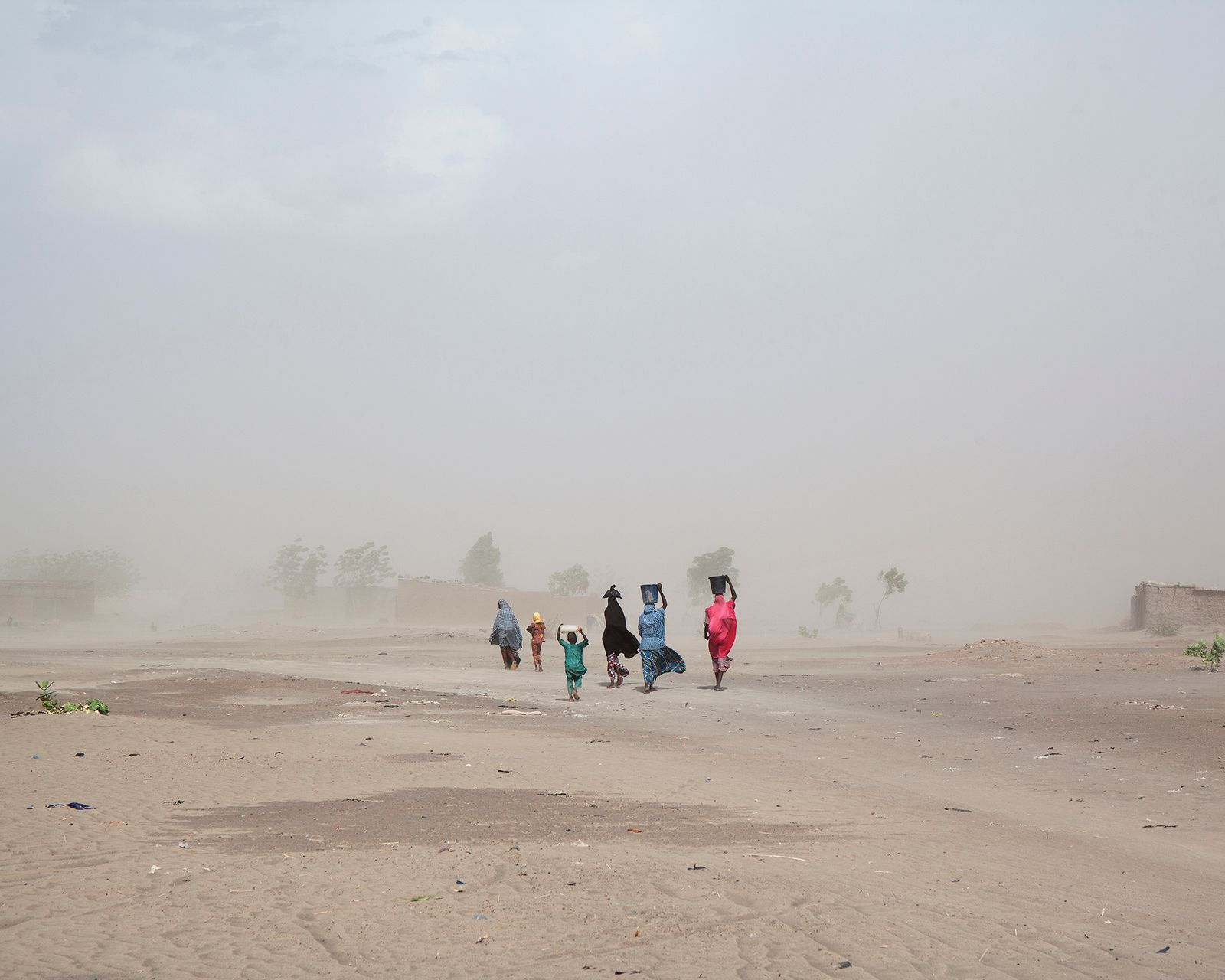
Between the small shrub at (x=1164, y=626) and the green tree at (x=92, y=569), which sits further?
the green tree at (x=92, y=569)

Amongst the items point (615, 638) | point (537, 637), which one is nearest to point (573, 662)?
point (615, 638)

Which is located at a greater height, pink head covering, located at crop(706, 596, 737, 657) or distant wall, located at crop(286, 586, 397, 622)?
pink head covering, located at crop(706, 596, 737, 657)

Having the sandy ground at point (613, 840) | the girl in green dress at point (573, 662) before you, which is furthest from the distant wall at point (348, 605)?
the sandy ground at point (613, 840)

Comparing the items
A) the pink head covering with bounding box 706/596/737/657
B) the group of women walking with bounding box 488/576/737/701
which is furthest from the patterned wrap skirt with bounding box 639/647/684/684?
the pink head covering with bounding box 706/596/737/657

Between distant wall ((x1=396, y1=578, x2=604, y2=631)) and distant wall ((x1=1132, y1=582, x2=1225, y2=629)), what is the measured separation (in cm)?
3917

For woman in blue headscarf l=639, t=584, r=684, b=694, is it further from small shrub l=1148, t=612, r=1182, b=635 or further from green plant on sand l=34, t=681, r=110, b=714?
small shrub l=1148, t=612, r=1182, b=635

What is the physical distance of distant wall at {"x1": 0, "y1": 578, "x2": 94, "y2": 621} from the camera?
3004 inches

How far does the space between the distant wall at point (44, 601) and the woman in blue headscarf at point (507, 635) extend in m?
59.8

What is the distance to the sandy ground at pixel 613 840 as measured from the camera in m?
5.68

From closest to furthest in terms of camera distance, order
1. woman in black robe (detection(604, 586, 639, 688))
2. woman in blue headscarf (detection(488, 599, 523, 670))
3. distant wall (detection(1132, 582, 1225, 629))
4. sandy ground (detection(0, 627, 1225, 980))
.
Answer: sandy ground (detection(0, 627, 1225, 980)) < woman in black robe (detection(604, 586, 639, 688)) < woman in blue headscarf (detection(488, 599, 523, 670)) < distant wall (detection(1132, 582, 1225, 629))

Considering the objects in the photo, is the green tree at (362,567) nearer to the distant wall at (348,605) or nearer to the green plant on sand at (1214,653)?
the distant wall at (348,605)

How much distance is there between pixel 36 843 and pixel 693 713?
14.0 metres

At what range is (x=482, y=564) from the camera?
120m

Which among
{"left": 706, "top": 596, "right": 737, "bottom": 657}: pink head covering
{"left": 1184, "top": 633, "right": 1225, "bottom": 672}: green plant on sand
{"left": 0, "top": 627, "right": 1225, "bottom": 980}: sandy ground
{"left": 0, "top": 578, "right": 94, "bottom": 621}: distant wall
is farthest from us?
{"left": 0, "top": 578, "right": 94, "bottom": 621}: distant wall
